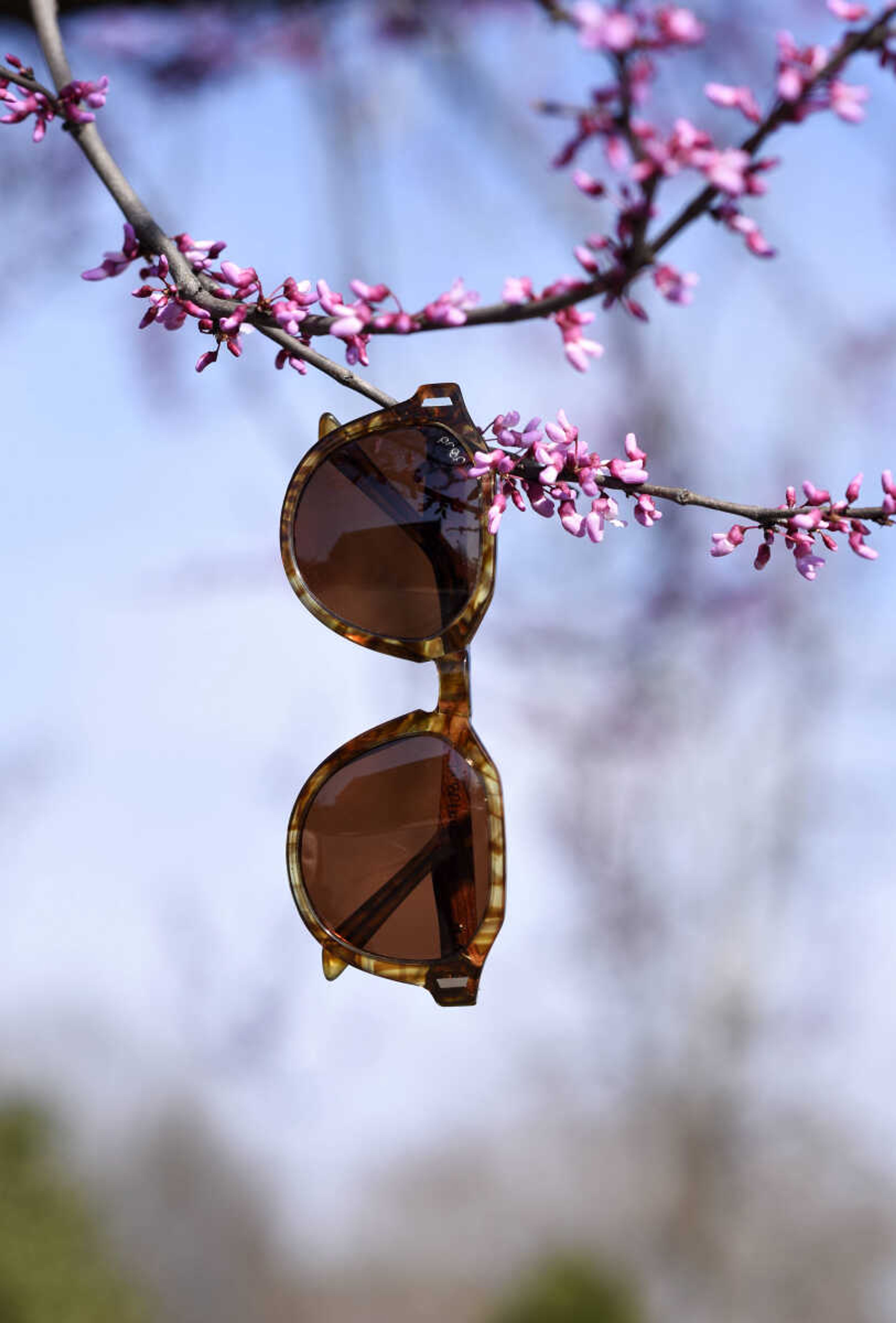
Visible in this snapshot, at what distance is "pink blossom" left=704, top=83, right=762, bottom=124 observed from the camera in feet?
3.08

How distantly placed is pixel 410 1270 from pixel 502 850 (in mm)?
18981

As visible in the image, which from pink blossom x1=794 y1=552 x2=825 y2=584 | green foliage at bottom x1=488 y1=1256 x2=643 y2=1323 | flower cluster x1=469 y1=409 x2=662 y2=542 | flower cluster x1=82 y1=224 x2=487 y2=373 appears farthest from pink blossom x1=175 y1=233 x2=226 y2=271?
green foliage at bottom x1=488 y1=1256 x2=643 y2=1323

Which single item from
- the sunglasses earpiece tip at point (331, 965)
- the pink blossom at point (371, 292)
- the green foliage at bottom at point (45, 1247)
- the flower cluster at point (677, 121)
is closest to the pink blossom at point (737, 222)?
the flower cluster at point (677, 121)

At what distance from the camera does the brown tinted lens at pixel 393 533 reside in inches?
60.0

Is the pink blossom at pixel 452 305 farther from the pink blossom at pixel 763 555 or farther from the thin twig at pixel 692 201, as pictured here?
the pink blossom at pixel 763 555

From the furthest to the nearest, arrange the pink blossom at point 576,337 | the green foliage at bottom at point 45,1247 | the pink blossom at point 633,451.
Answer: the green foliage at bottom at point 45,1247, the pink blossom at point 633,451, the pink blossom at point 576,337

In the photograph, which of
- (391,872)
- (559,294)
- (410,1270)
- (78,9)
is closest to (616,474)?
(559,294)

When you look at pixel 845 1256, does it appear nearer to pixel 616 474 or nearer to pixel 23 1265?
pixel 23 1265

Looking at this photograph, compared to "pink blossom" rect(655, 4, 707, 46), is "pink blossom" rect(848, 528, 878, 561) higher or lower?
lower

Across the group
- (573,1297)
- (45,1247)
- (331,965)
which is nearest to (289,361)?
(331,965)

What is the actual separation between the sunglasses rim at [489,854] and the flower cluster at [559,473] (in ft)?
1.02

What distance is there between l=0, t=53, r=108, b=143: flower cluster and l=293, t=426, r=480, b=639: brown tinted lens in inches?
20.3

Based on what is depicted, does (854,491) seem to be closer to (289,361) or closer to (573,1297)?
(289,361)

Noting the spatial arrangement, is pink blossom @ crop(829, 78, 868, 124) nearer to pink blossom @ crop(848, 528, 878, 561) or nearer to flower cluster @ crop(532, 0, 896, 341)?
flower cluster @ crop(532, 0, 896, 341)
